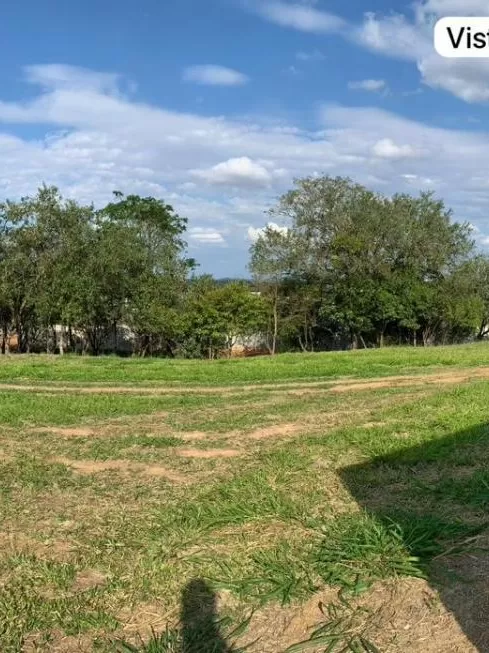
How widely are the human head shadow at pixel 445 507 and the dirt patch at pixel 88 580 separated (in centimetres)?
186

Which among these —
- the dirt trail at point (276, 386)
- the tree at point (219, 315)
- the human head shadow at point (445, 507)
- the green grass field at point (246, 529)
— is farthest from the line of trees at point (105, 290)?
the human head shadow at point (445, 507)

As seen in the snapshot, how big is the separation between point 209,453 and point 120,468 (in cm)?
103

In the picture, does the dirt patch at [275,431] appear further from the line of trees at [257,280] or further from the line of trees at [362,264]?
the line of trees at [362,264]

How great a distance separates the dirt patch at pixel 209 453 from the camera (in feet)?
23.2

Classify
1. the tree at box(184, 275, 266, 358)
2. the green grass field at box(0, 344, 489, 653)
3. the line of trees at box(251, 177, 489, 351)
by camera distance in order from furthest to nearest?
the line of trees at box(251, 177, 489, 351), the tree at box(184, 275, 266, 358), the green grass field at box(0, 344, 489, 653)

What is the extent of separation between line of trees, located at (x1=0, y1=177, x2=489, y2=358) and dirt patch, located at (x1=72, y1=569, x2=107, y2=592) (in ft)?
78.4

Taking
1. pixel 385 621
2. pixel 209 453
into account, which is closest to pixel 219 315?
pixel 209 453

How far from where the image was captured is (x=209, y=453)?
7.20 m

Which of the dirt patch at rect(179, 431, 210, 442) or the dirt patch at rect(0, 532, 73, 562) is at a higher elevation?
the dirt patch at rect(179, 431, 210, 442)

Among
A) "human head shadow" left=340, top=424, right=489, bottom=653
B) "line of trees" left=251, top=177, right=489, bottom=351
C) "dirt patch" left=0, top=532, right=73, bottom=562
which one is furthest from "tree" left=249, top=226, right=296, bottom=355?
"dirt patch" left=0, top=532, right=73, bottom=562

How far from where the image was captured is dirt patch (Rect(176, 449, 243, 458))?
706cm

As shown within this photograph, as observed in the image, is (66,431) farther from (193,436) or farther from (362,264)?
(362,264)

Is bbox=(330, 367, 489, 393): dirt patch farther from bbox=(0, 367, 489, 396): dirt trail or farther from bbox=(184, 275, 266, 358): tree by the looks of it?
bbox=(184, 275, 266, 358): tree

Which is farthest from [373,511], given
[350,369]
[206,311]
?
[206,311]
